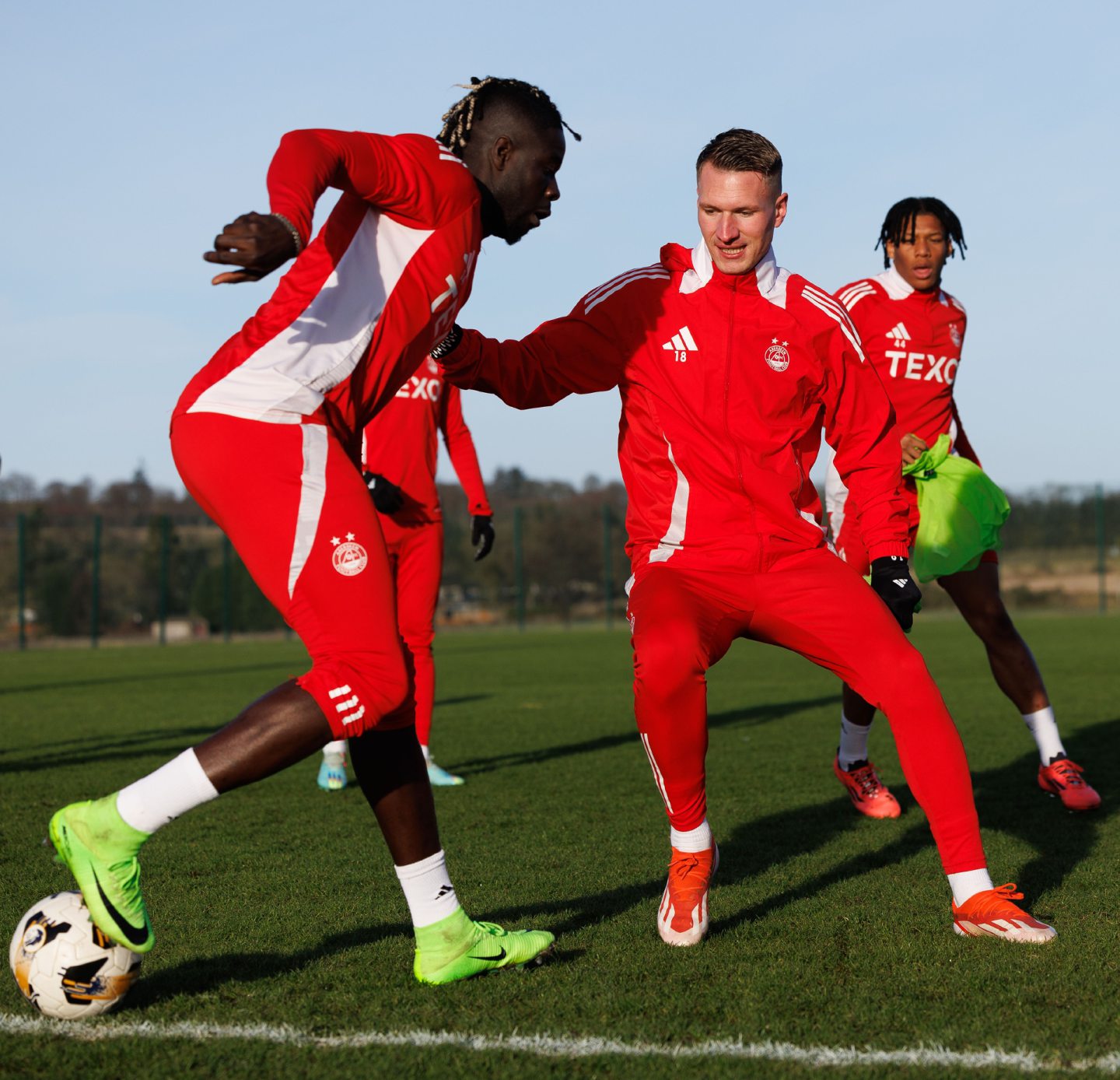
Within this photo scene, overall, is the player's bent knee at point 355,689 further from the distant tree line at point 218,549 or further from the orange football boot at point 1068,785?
the distant tree line at point 218,549

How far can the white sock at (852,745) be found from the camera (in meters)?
5.57

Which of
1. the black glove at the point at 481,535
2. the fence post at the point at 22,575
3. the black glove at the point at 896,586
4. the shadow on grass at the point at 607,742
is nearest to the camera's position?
the black glove at the point at 896,586

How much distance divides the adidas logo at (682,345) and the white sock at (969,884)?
164 centimetres

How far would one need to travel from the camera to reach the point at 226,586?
3042cm

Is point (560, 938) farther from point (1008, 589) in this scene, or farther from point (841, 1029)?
point (1008, 589)

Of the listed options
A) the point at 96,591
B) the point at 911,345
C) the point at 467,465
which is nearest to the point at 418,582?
the point at 467,465

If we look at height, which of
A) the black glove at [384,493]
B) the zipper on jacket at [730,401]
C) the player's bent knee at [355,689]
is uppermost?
the zipper on jacket at [730,401]

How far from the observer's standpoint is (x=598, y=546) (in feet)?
108

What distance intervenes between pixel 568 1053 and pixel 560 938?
3.22ft

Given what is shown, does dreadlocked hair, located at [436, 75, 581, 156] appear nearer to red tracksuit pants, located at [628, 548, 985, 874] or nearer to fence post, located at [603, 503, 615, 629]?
red tracksuit pants, located at [628, 548, 985, 874]

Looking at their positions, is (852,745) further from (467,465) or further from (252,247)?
(252,247)

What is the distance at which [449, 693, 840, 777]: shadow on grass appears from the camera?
24.6 feet

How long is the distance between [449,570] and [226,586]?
5888 mm

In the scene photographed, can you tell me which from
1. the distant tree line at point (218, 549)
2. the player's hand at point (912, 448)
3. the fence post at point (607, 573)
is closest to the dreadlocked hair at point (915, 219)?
the player's hand at point (912, 448)
